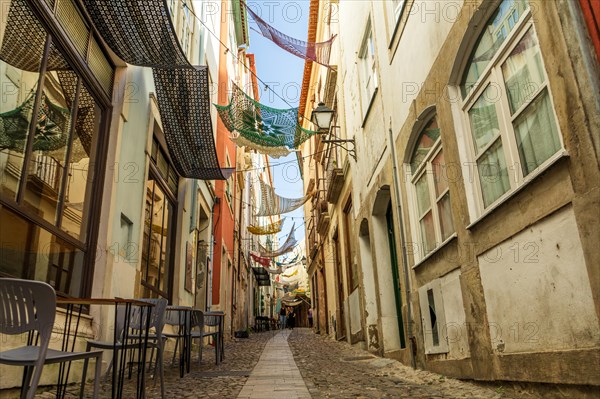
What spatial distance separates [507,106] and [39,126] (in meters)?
4.15

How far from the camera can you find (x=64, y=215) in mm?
4898

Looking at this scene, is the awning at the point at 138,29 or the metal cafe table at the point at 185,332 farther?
the metal cafe table at the point at 185,332

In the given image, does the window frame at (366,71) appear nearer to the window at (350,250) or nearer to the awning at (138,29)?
the window at (350,250)

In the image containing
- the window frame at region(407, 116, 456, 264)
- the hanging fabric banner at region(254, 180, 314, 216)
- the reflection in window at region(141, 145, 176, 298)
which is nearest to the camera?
the window frame at region(407, 116, 456, 264)

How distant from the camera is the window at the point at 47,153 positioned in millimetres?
3906

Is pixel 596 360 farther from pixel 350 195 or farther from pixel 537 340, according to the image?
pixel 350 195

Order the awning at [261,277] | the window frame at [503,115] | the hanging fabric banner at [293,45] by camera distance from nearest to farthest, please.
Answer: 1. the window frame at [503,115]
2. the hanging fabric banner at [293,45]
3. the awning at [261,277]

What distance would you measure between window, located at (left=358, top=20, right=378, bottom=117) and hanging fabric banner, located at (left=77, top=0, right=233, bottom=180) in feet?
10.4

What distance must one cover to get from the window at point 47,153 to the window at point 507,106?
3973 millimetres

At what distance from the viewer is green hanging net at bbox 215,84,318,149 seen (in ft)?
32.3

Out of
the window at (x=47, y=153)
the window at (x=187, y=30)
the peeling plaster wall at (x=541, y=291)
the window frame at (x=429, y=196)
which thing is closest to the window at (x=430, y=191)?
the window frame at (x=429, y=196)

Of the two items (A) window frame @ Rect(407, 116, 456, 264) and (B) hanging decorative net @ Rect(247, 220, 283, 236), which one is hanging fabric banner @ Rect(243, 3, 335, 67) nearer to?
(A) window frame @ Rect(407, 116, 456, 264)

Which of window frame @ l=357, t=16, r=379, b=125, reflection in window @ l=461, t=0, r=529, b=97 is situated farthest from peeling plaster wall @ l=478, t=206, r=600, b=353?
window frame @ l=357, t=16, r=379, b=125

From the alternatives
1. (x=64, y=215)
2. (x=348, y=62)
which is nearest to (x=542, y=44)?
(x=64, y=215)
